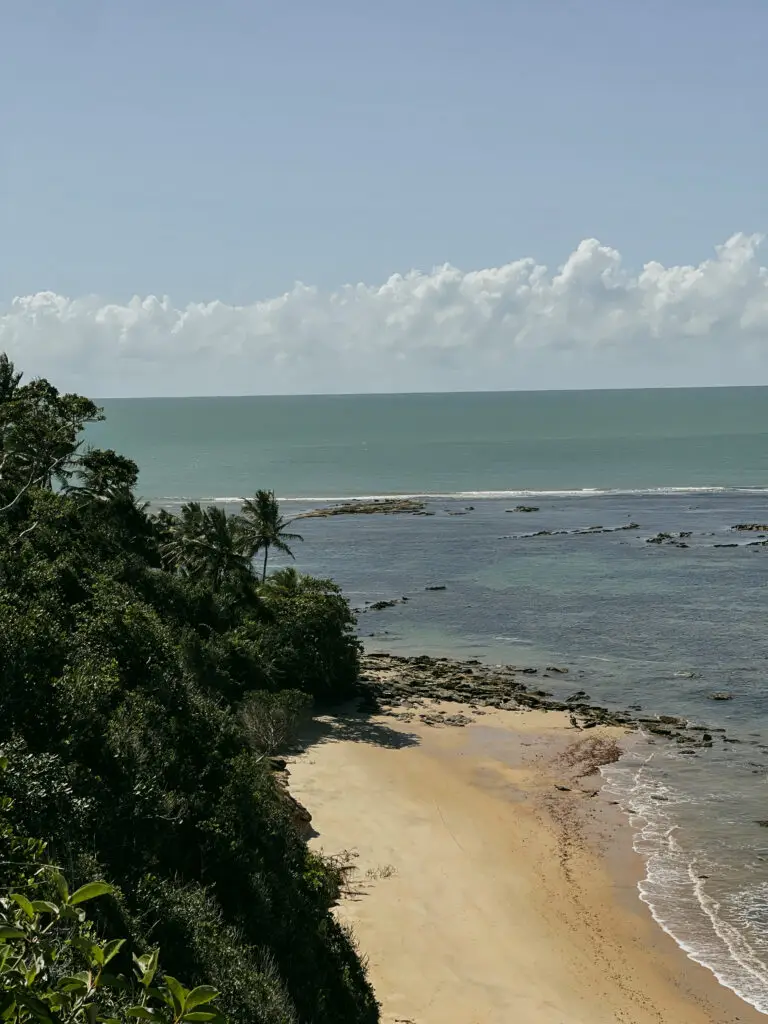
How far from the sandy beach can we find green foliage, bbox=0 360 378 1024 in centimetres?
251

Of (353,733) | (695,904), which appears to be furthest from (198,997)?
(353,733)

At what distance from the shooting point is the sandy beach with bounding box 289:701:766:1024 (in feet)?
73.2

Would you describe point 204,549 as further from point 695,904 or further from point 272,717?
point 695,904

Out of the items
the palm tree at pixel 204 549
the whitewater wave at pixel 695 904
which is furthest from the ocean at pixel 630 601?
the palm tree at pixel 204 549

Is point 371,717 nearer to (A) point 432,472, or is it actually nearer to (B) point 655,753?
(B) point 655,753

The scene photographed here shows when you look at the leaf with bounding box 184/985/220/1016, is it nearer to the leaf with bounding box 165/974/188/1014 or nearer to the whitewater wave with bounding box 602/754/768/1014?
the leaf with bounding box 165/974/188/1014

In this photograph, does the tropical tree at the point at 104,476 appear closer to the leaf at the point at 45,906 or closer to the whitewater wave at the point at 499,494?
the leaf at the point at 45,906

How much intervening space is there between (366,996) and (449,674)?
35753 millimetres

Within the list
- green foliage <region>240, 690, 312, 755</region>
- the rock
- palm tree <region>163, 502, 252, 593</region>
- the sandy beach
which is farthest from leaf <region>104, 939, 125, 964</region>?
the rock

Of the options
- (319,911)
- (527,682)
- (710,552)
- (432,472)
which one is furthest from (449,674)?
(432,472)

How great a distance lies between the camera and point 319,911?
1972 centimetres

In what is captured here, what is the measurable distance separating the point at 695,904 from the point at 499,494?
359 ft

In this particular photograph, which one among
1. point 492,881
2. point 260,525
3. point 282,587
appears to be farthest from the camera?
point 260,525

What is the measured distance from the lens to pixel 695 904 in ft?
90.3
